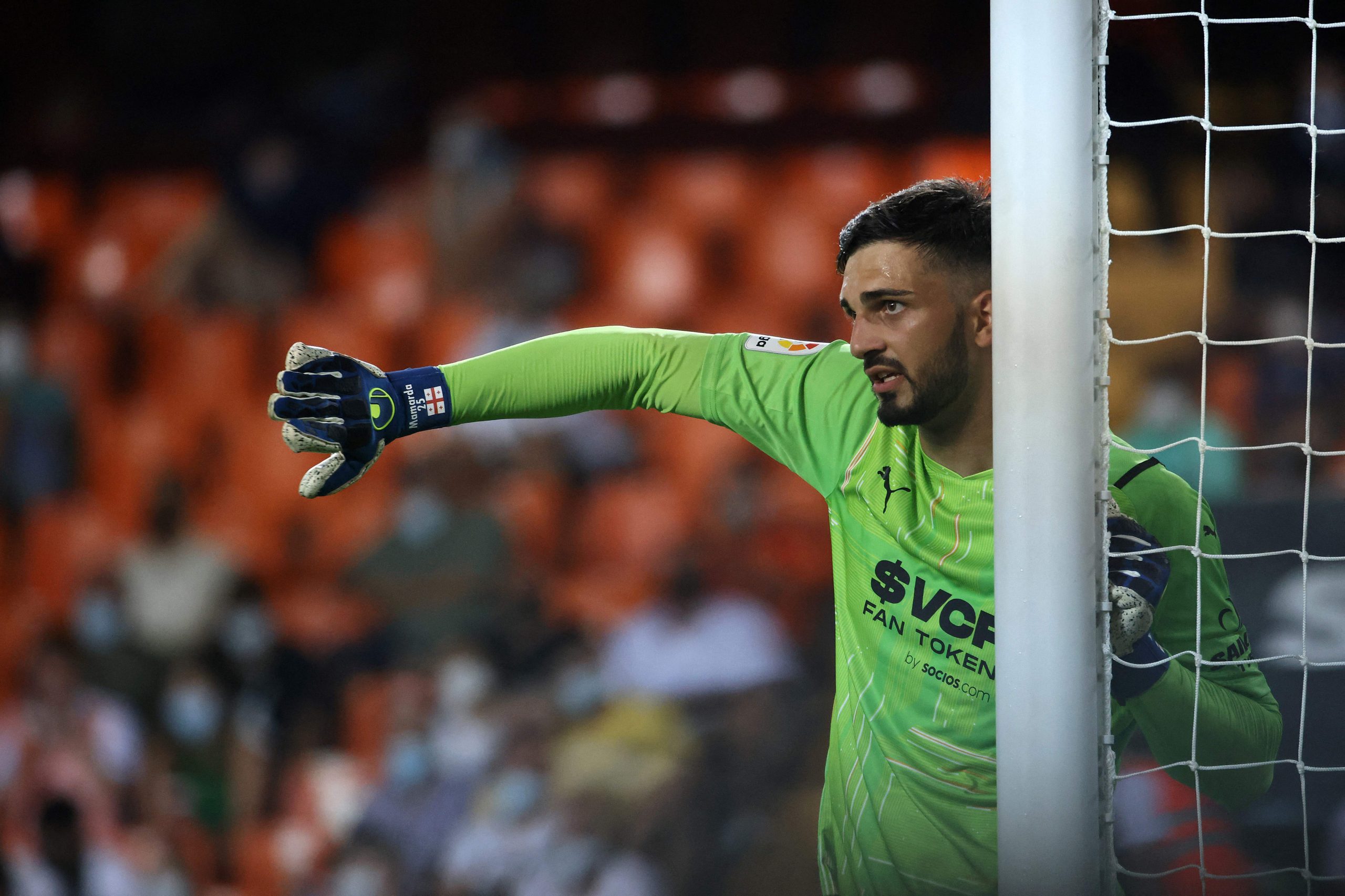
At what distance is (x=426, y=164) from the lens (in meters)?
3.71

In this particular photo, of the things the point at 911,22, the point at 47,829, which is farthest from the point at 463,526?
the point at 911,22

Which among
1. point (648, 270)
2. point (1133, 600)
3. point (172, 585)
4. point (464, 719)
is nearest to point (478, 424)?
point (648, 270)

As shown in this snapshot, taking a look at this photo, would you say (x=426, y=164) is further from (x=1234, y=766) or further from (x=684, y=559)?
(x=1234, y=766)

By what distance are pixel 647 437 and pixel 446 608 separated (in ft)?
2.63

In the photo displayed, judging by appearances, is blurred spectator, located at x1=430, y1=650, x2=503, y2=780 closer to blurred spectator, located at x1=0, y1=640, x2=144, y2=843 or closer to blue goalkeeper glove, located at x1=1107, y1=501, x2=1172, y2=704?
blurred spectator, located at x1=0, y1=640, x2=144, y2=843

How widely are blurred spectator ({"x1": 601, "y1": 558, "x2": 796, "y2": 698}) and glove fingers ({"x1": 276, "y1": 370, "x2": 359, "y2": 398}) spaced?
7.12 feet

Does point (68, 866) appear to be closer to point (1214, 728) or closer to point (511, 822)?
point (511, 822)

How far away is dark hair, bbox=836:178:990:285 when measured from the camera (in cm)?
134

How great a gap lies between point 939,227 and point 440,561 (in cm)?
Result: 235

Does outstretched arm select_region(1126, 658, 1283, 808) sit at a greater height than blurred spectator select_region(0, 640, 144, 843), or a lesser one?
greater

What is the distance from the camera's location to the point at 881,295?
4.41 feet

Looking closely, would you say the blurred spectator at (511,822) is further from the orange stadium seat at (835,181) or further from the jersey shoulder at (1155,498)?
the jersey shoulder at (1155,498)

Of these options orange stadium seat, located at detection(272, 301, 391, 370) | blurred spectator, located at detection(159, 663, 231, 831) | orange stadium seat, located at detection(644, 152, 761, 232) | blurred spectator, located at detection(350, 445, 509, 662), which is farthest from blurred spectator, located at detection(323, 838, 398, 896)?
orange stadium seat, located at detection(644, 152, 761, 232)

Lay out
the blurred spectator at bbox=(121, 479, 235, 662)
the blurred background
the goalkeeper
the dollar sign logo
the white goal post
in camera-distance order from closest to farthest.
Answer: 1. the white goal post
2. the goalkeeper
3. the dollar sign logo
4. the blurred background
5. the blurred spectator at bbox=(121, 479, 235, 662)
